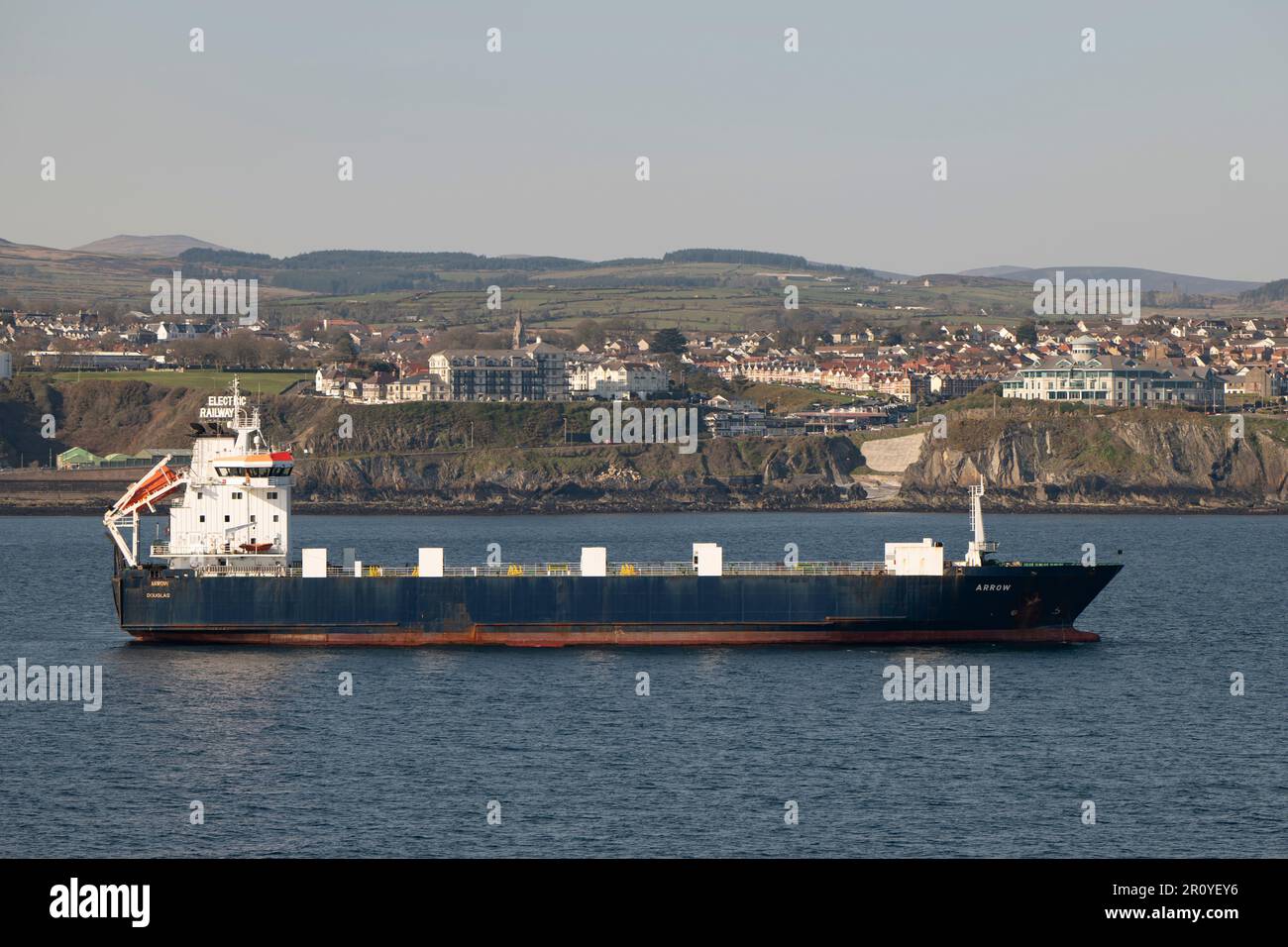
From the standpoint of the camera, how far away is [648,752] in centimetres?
3622

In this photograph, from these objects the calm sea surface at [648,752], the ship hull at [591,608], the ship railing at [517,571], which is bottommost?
the calm sea surface at [648,752]

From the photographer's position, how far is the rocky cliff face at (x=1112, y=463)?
144 m

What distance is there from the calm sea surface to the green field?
116284 millimetres

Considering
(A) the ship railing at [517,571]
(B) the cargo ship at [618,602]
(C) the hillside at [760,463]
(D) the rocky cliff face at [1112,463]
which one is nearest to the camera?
(B) the cargo ship at [618,602]

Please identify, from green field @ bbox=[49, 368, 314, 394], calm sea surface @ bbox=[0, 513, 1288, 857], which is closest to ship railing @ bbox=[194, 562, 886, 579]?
calm sea surface @ bbox=[0, 513, 1288, 857]

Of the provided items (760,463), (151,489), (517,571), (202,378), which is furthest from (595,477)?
(517,571)

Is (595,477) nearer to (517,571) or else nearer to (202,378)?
(202,378)

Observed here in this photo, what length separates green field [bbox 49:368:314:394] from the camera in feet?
569

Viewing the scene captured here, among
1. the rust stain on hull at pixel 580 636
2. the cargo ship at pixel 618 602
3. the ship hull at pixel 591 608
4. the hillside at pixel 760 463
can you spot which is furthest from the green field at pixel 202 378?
the rust stain on hull at pixel 580 636

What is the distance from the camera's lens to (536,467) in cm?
15138

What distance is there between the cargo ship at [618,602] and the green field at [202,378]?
120 metres

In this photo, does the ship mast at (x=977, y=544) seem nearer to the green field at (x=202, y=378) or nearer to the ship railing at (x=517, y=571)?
the ship railing at (x=517, y=571)

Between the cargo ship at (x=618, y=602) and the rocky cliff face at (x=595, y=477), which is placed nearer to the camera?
the cargo ship at (x=618, y=602)
